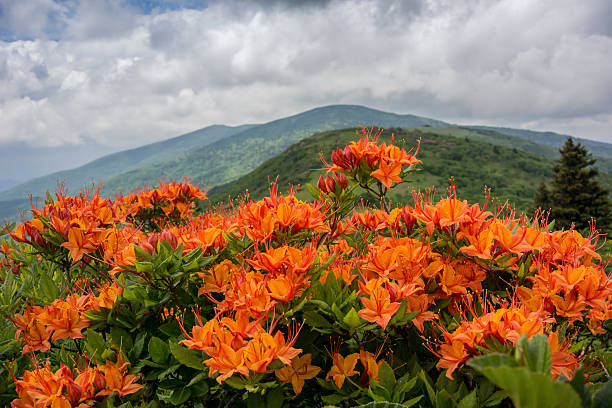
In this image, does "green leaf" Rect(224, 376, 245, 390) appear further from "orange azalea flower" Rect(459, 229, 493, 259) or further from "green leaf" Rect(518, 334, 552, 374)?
"orange azalea flower" Rect(459, 229, 493, 259)

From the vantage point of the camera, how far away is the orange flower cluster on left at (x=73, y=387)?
164 centimetres

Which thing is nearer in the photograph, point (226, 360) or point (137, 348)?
point (226, 360)

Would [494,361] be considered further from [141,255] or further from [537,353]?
[141,255]

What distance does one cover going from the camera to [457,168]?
75.1 meters

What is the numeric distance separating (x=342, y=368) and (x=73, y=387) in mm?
1278

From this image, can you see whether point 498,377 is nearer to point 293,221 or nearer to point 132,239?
point 293,221

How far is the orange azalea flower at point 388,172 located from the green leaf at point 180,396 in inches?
66.8

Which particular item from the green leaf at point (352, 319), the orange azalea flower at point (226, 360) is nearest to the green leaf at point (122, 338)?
the orange azalea flower at point (226, 360)

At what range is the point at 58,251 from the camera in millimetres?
2756

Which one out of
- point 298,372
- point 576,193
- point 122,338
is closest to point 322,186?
point 298,372

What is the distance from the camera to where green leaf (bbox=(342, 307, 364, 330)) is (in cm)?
152

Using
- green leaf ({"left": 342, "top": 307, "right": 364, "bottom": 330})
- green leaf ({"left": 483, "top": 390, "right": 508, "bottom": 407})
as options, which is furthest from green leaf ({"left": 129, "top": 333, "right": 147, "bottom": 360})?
green leaf ({"left": 483, "top": 390, "right": 508, "bottom": 407})

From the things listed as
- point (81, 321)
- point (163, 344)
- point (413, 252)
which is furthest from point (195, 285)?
point (413, 252)

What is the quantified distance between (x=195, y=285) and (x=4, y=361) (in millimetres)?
1642
